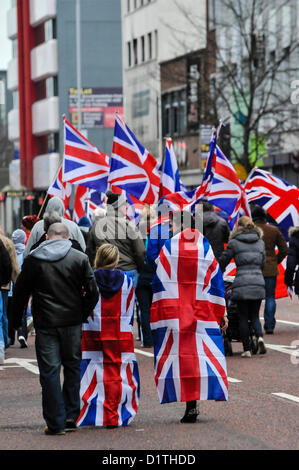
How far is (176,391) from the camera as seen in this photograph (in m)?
10.6

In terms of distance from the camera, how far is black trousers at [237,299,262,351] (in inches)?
620

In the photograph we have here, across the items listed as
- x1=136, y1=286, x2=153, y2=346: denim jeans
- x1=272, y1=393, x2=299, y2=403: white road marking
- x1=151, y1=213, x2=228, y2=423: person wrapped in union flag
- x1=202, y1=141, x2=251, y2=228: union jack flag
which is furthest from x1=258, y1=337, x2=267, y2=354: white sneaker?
x1=151, y1=213, x2=228, y2=423: person wrapped in union flag

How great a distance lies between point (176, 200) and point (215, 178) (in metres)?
5.48

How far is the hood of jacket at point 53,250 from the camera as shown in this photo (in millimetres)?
10094

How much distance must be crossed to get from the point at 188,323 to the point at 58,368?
49.1 inches

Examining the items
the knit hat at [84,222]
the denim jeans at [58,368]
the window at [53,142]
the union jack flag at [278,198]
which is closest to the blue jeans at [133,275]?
the union jack flag at [278,198]

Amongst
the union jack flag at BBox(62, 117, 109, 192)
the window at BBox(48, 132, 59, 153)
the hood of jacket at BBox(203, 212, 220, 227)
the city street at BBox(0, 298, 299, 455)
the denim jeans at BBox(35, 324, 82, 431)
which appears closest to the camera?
the city street at BBox(0, 298, 299, 455)

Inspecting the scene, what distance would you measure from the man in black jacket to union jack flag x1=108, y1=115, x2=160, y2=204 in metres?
9.54

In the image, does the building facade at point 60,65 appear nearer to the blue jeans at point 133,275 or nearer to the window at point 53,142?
the window at point 53,142

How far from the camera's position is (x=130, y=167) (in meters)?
20.0

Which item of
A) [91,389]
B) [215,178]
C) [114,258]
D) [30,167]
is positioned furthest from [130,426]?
[30,167]

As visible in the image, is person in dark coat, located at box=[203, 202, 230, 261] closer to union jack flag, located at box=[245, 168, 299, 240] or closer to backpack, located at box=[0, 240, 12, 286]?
backpack, located at box=[0, 240, 12, 286]
